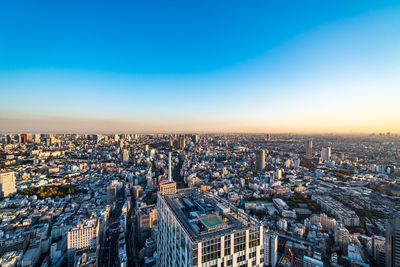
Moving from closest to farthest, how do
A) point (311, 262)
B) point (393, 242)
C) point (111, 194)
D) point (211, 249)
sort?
point (211, 249) < point (393, 242) < point (311, 262) < point (111, 194)

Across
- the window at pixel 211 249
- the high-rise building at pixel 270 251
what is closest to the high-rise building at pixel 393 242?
the high-rise building at pixel 270 251

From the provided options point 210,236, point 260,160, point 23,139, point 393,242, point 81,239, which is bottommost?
point 81,239

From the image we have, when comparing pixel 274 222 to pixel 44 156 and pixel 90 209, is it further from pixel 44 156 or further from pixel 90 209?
pixel 44 156

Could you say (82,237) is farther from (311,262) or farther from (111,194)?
(311,262)

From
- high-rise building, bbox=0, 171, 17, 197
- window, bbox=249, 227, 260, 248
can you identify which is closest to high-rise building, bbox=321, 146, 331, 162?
window, bbox=249, 227, 260, 248

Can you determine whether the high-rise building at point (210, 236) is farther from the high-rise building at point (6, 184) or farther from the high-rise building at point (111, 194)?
the high-rise building at point (6, 184)

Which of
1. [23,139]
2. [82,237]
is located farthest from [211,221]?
[23,139]

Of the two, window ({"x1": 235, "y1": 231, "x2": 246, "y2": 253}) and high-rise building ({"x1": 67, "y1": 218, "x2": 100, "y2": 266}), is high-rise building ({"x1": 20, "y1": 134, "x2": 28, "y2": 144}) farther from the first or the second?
window ({"x1": 235, "y1": 231, "x2": 246, "y2": 253})

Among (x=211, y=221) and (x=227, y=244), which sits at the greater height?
(x=211, y=221)
